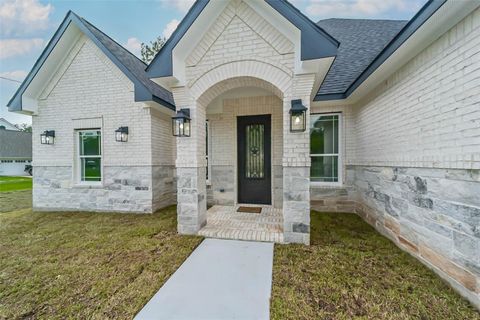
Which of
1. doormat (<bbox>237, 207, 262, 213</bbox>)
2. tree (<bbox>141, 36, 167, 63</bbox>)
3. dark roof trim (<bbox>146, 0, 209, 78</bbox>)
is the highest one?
tree (<bbox>141, 36, 167, 63</bbox>)

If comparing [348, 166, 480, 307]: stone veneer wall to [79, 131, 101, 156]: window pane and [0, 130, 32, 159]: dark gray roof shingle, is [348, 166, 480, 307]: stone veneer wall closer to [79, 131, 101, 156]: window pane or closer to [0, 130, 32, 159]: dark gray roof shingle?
[79, 131, 101, 156]: window pane

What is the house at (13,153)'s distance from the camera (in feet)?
68.5

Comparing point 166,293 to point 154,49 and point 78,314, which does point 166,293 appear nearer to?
point 78,314

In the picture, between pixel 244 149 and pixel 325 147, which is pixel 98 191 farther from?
pixel 325 147

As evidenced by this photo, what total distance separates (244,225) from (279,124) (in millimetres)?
2911

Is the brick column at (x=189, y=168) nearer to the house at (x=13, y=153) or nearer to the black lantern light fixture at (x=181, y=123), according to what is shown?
the black lantern light fixture at (x=181, y=123)

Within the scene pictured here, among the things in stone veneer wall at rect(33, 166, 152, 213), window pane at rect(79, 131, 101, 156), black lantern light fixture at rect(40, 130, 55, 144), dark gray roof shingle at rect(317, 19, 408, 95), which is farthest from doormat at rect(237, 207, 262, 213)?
black lantern light fixture at rect(40, 130, 55, 144)

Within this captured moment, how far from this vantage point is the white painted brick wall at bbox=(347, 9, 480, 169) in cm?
199

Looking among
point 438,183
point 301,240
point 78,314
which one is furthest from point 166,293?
point 438,183

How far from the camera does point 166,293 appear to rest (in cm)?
221

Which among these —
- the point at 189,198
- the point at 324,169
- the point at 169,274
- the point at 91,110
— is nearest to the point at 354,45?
the point at 324,169

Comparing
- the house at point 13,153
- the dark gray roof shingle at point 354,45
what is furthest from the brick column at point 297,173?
the house at point 13,153

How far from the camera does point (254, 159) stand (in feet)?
18.6

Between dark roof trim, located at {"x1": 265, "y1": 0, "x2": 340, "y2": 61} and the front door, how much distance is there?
2650mm
